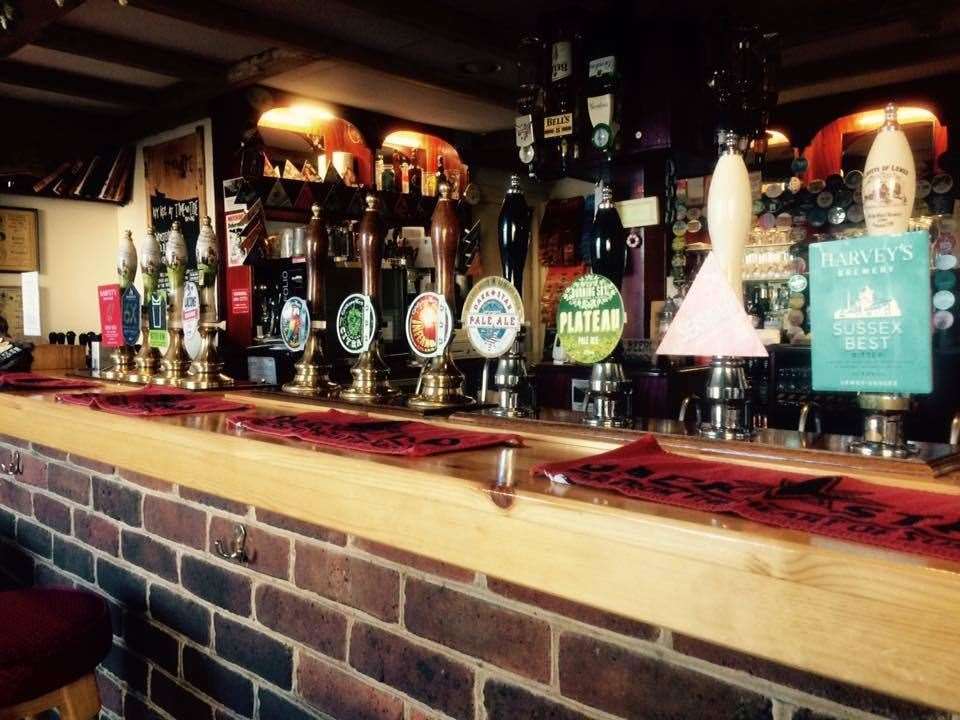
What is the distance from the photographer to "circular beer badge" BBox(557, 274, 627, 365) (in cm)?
128

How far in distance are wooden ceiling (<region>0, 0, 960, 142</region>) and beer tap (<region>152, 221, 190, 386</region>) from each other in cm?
175

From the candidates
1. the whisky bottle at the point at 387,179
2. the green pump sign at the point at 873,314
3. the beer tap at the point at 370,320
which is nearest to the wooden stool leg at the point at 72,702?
the beer tap at the point at 370,320

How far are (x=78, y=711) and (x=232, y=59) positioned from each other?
4.67 meters

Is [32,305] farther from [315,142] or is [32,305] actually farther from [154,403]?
[315,142]

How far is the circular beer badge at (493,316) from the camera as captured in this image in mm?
1408

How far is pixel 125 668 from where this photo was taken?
6.15 ft

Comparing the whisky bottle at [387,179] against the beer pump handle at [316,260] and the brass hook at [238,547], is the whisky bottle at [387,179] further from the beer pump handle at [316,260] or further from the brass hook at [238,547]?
the brass hook at [238,547]

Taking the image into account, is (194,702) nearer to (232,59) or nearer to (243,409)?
(243,409)

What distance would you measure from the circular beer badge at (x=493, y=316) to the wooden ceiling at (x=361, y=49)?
2762 mm

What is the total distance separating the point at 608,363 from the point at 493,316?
235 millimetres

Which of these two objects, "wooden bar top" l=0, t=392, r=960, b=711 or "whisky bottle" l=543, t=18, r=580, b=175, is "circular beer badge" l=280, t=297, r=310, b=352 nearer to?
"wooden bar top" l=0, t=392, r=960, b=711

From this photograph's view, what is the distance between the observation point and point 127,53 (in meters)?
4.89

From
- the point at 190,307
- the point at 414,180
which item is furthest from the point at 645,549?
the point at 414,180

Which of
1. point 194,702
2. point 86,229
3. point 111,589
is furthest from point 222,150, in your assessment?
point 194,702
